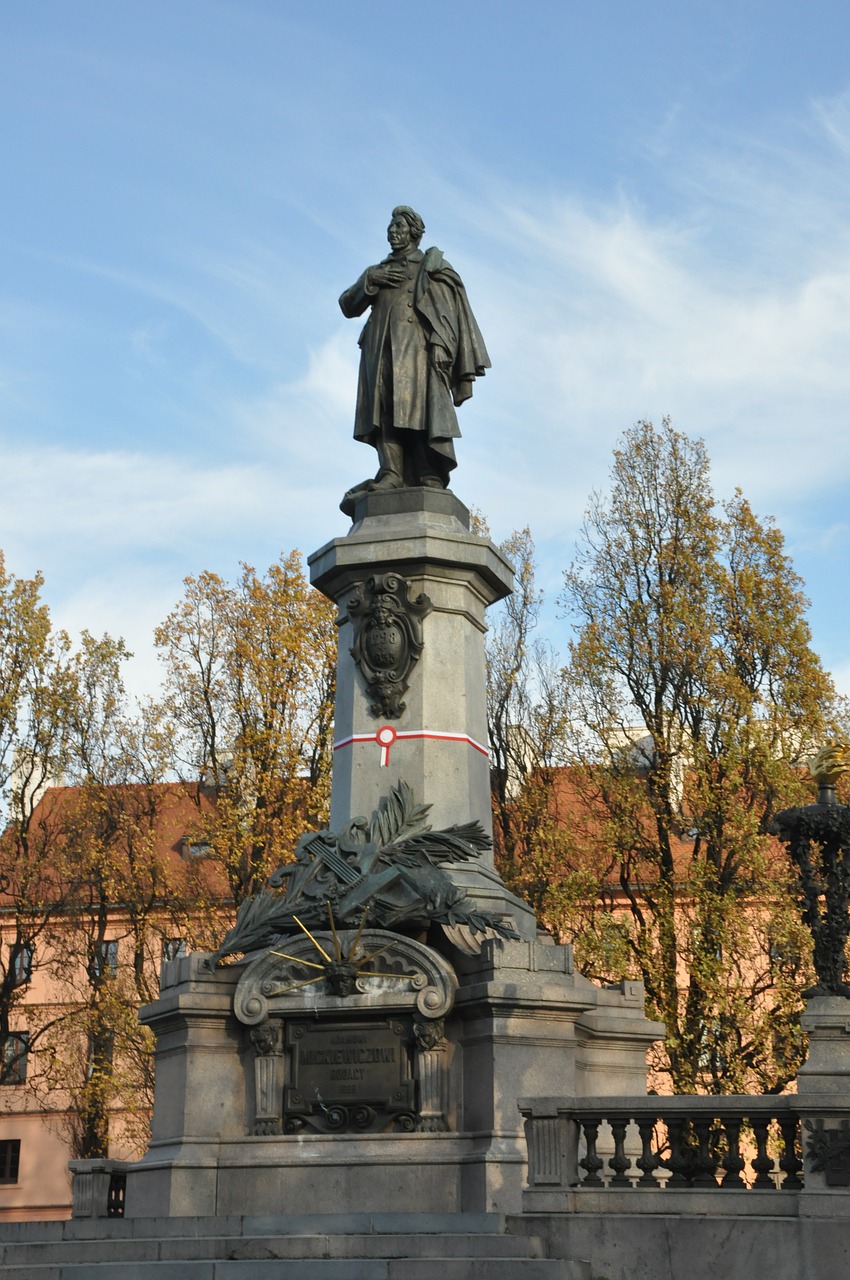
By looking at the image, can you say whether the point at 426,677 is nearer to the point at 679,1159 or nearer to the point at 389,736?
the point at 389,736

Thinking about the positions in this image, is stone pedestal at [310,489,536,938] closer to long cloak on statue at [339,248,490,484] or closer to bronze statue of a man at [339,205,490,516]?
bronze statue of a man at [339,205,490,516]

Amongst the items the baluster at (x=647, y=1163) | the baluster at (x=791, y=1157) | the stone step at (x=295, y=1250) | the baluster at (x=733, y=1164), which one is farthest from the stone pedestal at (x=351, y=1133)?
the baluster at (x=791, y=1157)

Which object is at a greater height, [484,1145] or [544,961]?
[544,961]

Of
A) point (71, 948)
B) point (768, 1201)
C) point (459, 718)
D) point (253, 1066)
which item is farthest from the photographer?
point (71, 948)

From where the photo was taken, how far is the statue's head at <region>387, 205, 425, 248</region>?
17141 millimetres

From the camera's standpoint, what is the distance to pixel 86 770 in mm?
33594

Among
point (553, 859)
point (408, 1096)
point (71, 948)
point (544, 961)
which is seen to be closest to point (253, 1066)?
point (408, 1096)

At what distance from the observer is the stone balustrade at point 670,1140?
10672 mm

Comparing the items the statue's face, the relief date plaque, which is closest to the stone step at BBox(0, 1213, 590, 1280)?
the relief date plaque

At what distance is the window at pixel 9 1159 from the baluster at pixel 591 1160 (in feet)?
119

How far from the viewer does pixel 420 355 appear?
55.0 feet

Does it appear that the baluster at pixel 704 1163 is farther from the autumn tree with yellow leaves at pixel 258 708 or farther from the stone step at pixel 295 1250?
the autumn tree with yellow leaves at pixel 258 708

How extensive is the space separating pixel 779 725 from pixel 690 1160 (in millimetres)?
17168

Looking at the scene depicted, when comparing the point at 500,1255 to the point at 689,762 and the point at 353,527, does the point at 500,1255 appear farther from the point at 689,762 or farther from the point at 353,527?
the point at 689,762
